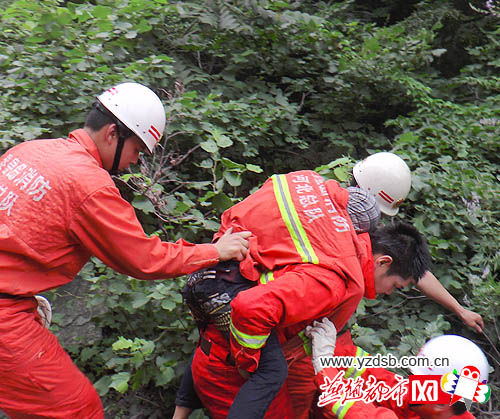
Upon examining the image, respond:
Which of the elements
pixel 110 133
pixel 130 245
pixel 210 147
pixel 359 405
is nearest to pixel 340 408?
pixel 359 405

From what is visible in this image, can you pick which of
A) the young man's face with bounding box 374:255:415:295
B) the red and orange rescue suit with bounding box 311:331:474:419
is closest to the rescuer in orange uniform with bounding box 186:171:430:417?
the young man's face with bounding box 374:255:415:295

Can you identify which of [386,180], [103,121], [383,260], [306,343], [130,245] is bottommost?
[306,343]

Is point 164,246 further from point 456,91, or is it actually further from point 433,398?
point 456,91

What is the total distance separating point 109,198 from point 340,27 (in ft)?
15.9

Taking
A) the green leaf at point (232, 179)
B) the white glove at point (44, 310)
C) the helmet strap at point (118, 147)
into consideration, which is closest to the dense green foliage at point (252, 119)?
the green leaf at point (232, 179)

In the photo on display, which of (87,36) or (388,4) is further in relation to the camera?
(388,4)

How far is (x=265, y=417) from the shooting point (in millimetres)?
2715

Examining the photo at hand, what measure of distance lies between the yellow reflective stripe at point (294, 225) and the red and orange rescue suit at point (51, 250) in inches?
16.0

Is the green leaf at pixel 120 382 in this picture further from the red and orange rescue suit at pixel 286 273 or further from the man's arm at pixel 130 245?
the man's arm at pixel 130 245

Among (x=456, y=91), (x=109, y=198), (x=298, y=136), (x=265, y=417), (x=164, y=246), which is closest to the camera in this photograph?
(x=109, y=198)

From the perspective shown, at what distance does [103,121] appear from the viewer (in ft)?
8.57

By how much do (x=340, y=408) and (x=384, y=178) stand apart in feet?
4.69

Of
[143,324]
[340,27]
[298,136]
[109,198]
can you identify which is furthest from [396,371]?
[340,27]

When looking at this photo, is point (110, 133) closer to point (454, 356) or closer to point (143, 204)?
point (143, 204)
